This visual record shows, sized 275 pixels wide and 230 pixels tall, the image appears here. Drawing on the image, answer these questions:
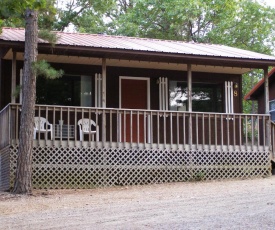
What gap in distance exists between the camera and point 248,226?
28.0ft

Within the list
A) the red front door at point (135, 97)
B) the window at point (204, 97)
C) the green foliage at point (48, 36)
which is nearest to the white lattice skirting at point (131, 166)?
the red front door at point (135, 97)

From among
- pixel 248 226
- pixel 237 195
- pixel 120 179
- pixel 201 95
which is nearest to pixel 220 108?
pixel 201 95

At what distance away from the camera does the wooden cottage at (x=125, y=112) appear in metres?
14.0

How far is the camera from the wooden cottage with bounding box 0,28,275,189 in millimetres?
14008

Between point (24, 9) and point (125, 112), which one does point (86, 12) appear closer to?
point (125, 112)

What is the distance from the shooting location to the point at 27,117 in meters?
12.7

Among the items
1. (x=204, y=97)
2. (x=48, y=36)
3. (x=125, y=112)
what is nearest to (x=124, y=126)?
(x=125, y=112)

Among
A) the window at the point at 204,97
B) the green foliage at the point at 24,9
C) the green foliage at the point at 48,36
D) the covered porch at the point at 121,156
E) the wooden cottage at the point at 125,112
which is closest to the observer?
the green foliage at the point at 24,9

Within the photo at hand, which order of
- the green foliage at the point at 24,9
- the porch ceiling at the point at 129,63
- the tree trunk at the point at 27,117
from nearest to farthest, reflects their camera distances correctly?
the green foliage at the point at 24,9 → the tree trunk at the point at 27,117 → the porch ceiling at the point at 129,63

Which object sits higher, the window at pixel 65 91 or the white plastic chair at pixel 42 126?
the window at pixel 65 91

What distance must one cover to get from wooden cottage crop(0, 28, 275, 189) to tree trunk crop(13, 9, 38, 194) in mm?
862

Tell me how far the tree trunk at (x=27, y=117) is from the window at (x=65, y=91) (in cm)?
342

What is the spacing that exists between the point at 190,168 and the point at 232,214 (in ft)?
18.4

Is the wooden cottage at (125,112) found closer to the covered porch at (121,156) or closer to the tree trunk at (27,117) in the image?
the covered porch at (121,156)
